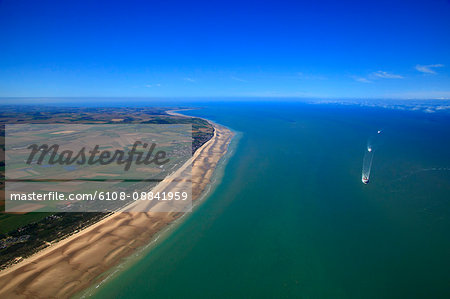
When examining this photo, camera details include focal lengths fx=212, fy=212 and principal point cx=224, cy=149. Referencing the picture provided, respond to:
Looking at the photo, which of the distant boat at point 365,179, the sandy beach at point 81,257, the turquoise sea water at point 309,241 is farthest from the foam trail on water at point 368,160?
the sandy beach at point 81,257

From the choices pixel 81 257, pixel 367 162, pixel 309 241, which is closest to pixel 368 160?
pixel 367 162

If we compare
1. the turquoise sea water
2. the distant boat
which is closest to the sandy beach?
the turquoise sea water

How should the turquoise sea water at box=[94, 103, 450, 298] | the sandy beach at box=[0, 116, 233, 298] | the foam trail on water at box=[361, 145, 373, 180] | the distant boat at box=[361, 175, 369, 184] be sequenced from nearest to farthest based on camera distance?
the sandy beach at box=[0, 116, 233, 298] < the turquoise sea water at box=[94, 103, 450, 298] < the distant boat at box=[361, 175, 369, 184] < the foam trail on water at box=[361, 145, 373, 180]

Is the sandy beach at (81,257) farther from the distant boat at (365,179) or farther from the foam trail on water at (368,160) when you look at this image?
the foam trail on water at (368,160)

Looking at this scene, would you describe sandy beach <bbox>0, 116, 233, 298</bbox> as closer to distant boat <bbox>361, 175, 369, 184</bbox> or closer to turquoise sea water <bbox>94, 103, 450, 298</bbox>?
turquoise sea water <bbox>94, 103, 450, 298</bbox>

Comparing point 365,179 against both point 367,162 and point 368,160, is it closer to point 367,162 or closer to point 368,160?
point 367,162

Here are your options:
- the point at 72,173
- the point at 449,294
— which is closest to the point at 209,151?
the point at 72,173
